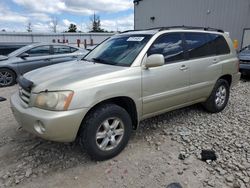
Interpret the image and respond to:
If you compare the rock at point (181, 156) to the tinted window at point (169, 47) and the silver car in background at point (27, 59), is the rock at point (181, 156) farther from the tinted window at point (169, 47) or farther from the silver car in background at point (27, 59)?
the silver car in background at point (27, 59)

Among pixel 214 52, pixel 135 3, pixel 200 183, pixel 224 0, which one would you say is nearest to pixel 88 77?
pixel 200 183

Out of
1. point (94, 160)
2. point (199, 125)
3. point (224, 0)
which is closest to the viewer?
point (94, 160)

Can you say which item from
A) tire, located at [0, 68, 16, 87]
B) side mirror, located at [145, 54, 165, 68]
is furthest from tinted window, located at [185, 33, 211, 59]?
tire, located at [0, 68, 16, 87]

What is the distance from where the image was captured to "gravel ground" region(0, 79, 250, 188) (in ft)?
8.66

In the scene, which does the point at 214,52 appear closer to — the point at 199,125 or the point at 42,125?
the point at 199,125

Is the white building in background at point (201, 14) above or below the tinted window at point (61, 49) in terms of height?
above

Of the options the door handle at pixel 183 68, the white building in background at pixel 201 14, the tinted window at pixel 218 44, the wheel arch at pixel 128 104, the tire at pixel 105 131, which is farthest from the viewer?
the white building in background at pixel 201 14

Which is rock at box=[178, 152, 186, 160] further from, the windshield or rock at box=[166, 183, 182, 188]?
the windshield

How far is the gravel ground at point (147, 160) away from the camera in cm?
264

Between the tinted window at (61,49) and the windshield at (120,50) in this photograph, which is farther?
the tinted window at (61,49)

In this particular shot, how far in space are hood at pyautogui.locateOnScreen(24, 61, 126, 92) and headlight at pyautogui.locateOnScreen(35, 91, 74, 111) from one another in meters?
0.07

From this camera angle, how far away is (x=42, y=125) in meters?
2.56

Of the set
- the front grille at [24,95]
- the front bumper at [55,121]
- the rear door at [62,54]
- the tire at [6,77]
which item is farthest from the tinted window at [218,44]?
the tire at [6,77]

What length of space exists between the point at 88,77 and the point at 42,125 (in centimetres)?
78
